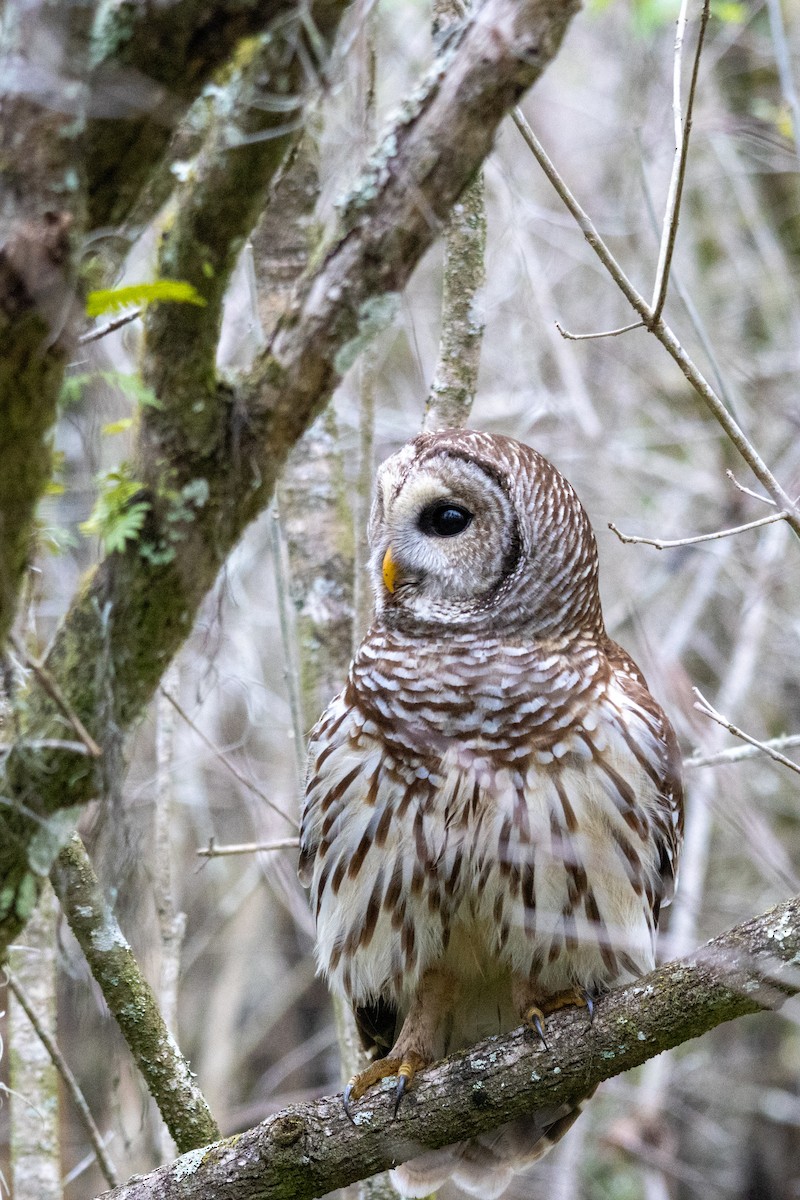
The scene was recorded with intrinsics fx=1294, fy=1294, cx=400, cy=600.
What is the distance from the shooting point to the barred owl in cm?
323

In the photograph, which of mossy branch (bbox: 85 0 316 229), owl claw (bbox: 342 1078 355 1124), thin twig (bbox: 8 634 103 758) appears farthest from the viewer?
owl claw (bbox: 342 1078 355 1124)

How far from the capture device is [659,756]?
3.40 meters

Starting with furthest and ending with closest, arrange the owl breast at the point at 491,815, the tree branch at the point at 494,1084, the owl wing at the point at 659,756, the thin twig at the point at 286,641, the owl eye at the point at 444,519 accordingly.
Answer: the thin twig at the point at 286,641 → the owl eye at the point at 444,519 → the owl wing at the point at 659,756 → the owl breast at the point at 491,815 → the tree branch at the point at 494,1084

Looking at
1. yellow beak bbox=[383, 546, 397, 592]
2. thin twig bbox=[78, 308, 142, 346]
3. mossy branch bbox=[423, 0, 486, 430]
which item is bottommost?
yellow beak bbox=[383, 546, 397, 592]

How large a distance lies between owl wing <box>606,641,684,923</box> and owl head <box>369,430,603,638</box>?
0.18m

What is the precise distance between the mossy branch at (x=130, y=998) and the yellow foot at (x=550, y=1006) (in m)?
0.81

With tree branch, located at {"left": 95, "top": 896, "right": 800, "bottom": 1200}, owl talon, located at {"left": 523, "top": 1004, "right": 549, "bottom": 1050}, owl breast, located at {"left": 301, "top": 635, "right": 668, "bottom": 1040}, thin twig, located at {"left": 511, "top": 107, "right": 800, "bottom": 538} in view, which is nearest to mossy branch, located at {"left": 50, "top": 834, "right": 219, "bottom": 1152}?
tree branch, located at {"left": 95, "top": 896, "right": 800, "bottom": 1200}

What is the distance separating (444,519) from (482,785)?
752 millimetres

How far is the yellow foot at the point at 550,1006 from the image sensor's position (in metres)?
3.06

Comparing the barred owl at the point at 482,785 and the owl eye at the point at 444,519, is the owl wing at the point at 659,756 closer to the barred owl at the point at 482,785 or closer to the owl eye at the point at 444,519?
the barred owl at the point at 482,785

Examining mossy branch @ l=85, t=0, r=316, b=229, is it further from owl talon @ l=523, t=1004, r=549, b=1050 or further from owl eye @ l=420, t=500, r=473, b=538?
owl talon @ l=523, t=1004, r=549, b=1050

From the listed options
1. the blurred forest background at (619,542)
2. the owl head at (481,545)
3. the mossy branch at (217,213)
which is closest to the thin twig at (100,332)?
the mossy branch at (217,213)

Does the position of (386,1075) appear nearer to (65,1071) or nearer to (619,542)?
(65,1071)

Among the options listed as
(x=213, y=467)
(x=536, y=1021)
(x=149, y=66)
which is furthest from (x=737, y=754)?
(x=149, y=66)
